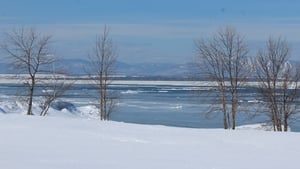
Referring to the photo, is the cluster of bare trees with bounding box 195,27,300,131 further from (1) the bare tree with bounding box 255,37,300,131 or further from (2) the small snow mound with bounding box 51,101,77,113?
(2) the small snow mound with bounding box 51,101,77,113

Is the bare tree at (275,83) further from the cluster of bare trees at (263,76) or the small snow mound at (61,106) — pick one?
the small snow mound at (61,106)

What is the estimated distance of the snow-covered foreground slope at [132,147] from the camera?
30.6 ft

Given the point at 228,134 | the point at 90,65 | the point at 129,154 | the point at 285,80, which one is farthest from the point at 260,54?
the point at 129,154

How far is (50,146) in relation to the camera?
10742mm

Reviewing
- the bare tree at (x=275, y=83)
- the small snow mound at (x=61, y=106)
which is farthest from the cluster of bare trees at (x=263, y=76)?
the small snow mound at (x=61, y=106)

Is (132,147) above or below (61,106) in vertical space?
below

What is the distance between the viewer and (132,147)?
10.7 m

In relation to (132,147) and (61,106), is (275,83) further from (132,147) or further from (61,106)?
(61,106)

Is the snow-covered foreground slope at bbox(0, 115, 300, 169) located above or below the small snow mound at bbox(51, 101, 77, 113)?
below

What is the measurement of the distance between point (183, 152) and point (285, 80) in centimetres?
1544

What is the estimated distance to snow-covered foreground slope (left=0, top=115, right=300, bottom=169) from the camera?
932cm

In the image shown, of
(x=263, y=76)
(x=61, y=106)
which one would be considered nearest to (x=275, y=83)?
(x=263, y=76)

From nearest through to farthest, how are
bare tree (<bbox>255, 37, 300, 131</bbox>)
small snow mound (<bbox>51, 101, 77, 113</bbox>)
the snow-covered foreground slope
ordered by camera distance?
the snow-covered foreground slope, bare tree (<bbox>255, 37, 300, 131</bbox>), small snow mound (<bbox>51, 101, 77, 113</bbox>)

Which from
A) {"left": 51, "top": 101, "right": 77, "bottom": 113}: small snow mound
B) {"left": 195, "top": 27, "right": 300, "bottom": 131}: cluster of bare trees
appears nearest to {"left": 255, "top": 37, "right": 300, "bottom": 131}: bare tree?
{"left": 195, "top": 27, "right": 300, "bottom": 131}: cluster of bare trees
